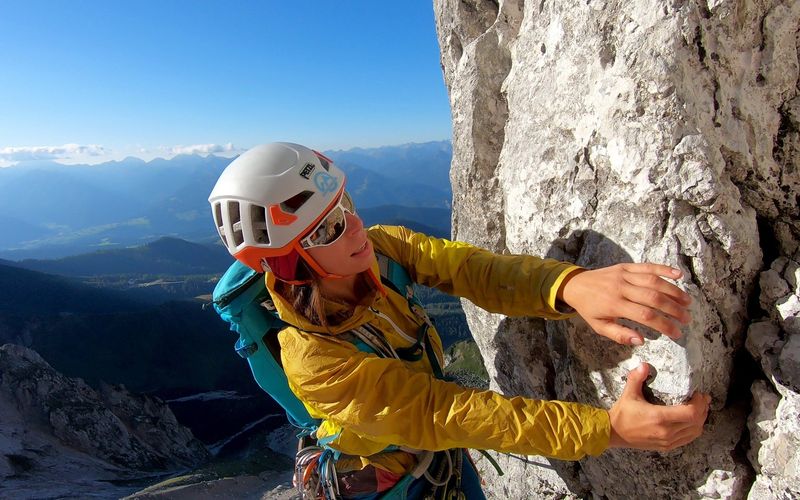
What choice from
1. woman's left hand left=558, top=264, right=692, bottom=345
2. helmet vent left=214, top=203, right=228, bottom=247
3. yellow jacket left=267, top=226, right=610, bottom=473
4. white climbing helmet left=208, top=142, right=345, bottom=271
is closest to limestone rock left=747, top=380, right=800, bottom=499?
woman's left hand left=558, top=264, right=692, bottom=345

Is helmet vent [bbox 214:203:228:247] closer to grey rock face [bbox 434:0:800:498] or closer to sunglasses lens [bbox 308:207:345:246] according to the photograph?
sunglasses lens [bbox 308:207:345:246]

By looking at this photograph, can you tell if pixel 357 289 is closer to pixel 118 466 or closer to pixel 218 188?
pixel 218 188

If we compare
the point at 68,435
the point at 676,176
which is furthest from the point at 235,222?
the point at 68,435

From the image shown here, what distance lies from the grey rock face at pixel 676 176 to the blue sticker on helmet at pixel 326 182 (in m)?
1.64

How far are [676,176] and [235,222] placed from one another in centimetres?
277

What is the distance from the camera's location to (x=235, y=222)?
3.22 m

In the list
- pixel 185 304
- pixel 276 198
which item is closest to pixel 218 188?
pixel 276 198

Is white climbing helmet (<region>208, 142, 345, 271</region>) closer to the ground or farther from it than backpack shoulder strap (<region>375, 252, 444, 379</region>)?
farther from it

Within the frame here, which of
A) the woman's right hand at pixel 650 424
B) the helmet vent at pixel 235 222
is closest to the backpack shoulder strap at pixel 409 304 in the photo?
the helmet vent at pixel 235 222

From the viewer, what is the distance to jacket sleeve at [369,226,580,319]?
3280 mm

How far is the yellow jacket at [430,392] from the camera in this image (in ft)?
8.51

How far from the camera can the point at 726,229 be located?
2.78 meters

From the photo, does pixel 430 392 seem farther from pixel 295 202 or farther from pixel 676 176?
pixel 676 176

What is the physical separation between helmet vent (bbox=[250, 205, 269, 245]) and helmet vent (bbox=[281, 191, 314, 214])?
0.14 m
